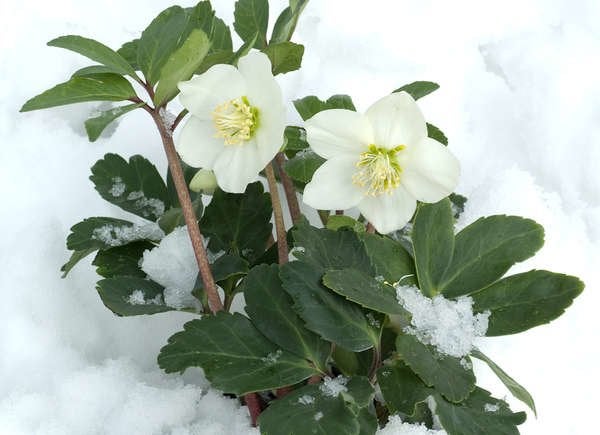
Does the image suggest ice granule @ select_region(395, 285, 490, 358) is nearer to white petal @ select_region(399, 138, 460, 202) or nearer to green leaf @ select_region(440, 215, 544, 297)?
green leaf @ select_region(440, 215, 544, 297)

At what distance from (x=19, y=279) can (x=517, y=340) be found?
0.71 meters

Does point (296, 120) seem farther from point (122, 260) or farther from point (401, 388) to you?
point (401, 388)

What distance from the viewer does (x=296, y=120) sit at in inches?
53.9

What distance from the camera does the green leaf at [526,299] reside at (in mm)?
932

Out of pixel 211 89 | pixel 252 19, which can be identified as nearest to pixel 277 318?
pixel 211 89

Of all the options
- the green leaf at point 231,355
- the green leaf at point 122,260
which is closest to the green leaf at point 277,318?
the green leaf at point 231,355

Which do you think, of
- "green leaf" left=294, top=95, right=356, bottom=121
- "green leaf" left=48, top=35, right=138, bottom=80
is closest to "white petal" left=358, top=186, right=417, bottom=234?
"green leaf" left=294, top=95, right=356, bottom=121

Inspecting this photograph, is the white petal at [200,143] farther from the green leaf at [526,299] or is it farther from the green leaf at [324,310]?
the green leaf at [526,299]

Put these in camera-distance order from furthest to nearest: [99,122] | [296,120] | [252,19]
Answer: [296,120] → [252,19] → [99,122]

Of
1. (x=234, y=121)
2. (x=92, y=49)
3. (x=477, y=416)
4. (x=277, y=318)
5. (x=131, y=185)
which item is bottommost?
(x=477, y=416)

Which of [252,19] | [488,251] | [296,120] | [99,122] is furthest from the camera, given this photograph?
[296,120]

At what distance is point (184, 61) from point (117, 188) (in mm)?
338

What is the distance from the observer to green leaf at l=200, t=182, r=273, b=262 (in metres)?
1.13

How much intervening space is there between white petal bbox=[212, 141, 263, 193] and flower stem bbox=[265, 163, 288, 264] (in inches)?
1.2
